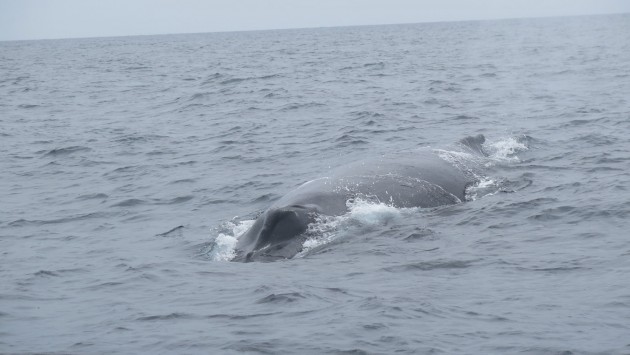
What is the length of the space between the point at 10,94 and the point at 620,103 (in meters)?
30.7

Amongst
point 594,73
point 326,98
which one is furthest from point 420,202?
point 594,73

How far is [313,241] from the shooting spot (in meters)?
13.7

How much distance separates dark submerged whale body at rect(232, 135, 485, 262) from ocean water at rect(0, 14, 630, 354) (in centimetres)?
31


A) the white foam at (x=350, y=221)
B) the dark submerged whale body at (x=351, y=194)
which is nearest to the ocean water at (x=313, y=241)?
the white foam at (x=350, y=221)

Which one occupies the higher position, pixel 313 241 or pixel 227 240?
pixel 313 241

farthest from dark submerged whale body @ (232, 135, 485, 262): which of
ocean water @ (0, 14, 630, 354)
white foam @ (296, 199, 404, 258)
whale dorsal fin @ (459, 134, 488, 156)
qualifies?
whale dorsal fin @ (459, 134, 488, 156)

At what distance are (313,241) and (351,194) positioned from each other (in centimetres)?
195

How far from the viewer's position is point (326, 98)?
124 feet

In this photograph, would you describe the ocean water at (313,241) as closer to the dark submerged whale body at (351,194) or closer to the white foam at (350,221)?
the white foam at (350,221)

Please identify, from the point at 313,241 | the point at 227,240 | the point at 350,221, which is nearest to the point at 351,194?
the point at 350,221

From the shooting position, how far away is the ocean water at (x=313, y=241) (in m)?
10.2

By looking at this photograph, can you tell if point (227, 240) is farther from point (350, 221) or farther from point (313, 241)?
point (350, 221)

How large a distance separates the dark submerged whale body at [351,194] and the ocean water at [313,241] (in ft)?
1.01

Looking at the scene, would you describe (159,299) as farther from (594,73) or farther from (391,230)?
(594,73)
